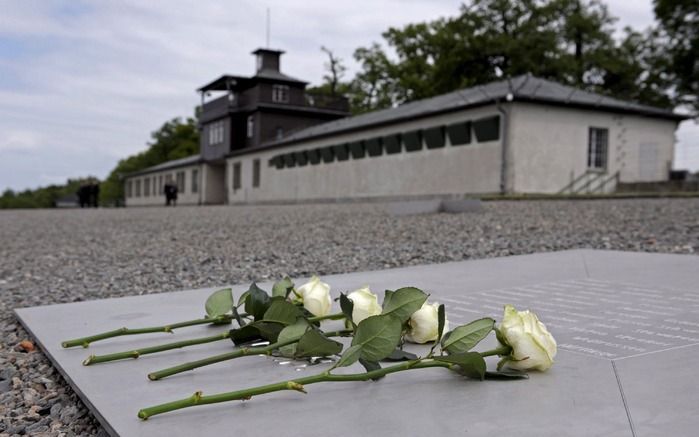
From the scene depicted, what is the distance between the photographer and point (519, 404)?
1422 mm

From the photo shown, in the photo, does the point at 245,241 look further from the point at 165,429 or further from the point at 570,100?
the point at 570,100

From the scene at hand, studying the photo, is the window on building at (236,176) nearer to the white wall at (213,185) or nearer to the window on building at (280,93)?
the white wall at (213,185)

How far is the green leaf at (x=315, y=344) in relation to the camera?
4.76 feet

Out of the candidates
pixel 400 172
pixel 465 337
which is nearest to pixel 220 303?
pixel 465 337

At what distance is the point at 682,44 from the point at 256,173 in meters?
22.7

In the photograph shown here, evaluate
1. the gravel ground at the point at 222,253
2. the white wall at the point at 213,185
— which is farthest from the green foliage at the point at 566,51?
the gravel ground at the point at 222,253

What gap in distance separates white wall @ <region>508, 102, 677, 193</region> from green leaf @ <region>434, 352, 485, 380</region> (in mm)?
18466

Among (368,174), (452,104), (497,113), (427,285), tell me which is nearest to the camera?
(427,285)

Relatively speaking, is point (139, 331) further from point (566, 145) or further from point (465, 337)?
point (566, 145)

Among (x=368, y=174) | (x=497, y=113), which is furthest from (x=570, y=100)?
(x=368, y=174)

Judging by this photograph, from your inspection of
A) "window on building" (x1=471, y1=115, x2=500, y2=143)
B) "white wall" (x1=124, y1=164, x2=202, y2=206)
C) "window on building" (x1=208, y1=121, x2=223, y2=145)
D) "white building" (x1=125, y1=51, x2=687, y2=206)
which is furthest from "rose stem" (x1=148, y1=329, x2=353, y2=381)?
"white wall" (x1=124, y1=164, x2=202, y2=206)

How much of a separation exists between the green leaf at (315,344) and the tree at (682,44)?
33351 millimetres

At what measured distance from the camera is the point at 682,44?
30859 mm

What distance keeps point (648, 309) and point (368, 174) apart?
22768mm
